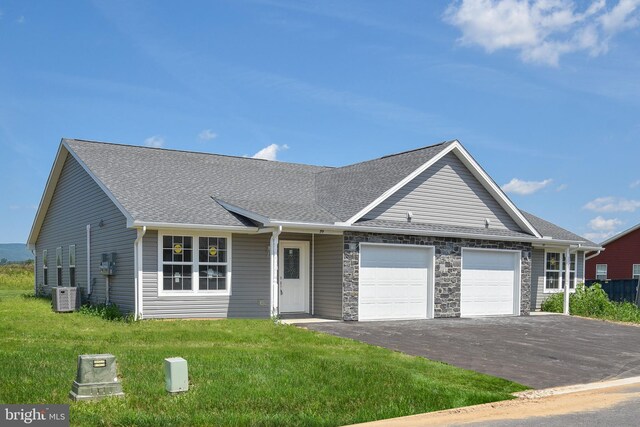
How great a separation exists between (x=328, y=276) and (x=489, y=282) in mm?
6009

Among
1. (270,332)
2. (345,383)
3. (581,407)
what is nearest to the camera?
(581,407)

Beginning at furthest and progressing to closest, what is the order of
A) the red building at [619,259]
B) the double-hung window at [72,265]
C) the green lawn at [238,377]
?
the red building at [619,259] → the double-hung window at [72,265] → the green lawn at [238,377]

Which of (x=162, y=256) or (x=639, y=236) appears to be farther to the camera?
(x=639, y=236)

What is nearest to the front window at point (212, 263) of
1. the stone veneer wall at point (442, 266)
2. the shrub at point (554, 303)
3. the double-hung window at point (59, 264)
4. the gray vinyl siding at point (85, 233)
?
the gray vinyl siding at point (85, 233)

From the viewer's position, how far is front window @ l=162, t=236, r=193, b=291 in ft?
58.1

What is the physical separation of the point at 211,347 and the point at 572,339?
947 centimetres

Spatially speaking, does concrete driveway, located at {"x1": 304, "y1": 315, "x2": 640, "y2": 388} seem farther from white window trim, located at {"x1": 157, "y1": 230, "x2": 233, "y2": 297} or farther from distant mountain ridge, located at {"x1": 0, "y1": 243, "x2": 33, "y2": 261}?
distant mountain ridge, located at {"x1": 0, "y1": 243, "x2": 33, "y2": 261}

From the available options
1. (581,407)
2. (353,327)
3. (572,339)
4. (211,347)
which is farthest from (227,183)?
(581,407)

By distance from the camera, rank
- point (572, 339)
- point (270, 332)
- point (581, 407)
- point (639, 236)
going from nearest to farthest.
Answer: point (581, 407)
point (270, 332)
point (572, 339)
point (639, 236)

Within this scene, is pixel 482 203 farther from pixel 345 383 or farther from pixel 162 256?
pixel 345 383

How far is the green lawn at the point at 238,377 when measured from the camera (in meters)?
8.48

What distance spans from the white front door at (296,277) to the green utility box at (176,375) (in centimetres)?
1061

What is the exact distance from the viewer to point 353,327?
17.1 meters

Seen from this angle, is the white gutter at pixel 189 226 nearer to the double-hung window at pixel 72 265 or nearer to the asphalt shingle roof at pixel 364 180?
the asphalt shingle roof at pixel 364 180
